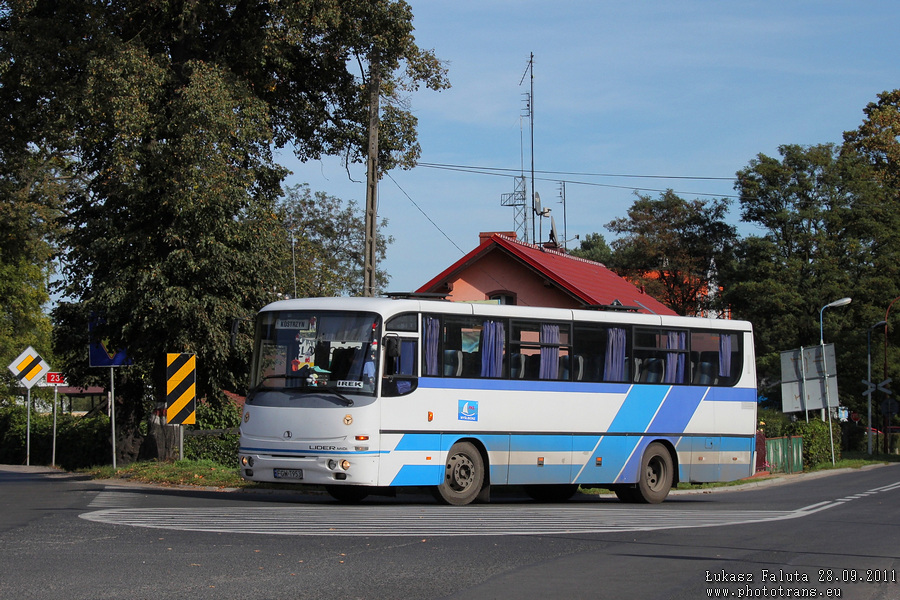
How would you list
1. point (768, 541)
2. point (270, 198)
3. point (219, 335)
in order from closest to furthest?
1. point (768, 541)
2. point (219, 335)
3. point (270, 198)

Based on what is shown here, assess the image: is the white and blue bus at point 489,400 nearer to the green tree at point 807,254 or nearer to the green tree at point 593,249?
the green tree at point 807,254

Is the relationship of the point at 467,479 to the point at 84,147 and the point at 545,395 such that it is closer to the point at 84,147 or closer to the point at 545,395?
the point at 545,395

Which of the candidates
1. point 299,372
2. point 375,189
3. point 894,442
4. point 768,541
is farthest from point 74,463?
point 894,442

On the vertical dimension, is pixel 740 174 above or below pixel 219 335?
above

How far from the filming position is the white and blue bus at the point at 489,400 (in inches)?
600

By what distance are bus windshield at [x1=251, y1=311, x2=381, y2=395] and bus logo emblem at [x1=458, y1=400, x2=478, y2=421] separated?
1.65 metres

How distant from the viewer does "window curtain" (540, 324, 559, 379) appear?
689 inches

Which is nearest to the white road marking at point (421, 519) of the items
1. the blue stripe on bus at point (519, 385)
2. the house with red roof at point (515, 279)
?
the blue stripe on bus at point (519, 385)

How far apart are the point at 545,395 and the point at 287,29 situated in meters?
10.6

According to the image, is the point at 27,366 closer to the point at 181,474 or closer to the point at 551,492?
the point at 181,474

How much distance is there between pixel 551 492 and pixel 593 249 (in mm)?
78326

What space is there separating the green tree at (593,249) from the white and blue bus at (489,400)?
219 feet

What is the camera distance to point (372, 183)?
23.7 meters

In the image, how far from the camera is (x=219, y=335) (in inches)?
895
